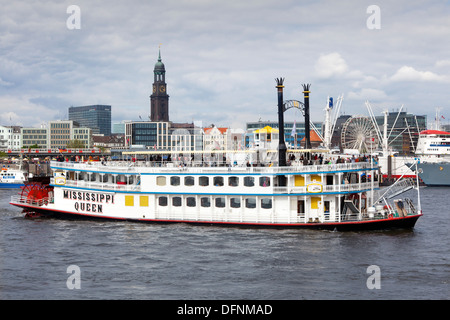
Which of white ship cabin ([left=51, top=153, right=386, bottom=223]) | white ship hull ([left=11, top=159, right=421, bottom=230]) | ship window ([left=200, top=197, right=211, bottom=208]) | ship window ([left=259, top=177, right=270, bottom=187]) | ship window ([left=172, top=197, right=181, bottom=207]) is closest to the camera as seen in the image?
white ship hull ([left=11, top=159, right=421, bottom=230])

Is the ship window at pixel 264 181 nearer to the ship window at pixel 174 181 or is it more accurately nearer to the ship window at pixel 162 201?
the ship window at pixel 174 181

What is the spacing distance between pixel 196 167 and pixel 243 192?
431cm

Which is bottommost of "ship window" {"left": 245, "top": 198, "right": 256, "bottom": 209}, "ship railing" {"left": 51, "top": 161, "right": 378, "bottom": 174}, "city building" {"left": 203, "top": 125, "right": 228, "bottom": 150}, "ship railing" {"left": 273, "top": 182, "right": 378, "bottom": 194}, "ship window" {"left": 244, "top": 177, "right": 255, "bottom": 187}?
"ship window" {"left": 245, "top": 198, "right": 256, "bottom": 209}

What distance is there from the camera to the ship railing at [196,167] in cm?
4134

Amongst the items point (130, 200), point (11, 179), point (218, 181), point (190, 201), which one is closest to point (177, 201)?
point (190, 201)

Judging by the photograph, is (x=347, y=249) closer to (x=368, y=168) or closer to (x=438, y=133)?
(x=368, y=168)

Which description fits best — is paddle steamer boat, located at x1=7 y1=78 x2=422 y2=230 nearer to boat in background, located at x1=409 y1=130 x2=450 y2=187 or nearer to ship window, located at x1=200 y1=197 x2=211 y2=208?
ship window, located at x1=200 y1=197 x2=211 y2=208

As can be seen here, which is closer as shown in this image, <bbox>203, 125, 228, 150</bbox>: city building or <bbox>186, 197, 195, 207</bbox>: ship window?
<bbox>186, 197, 195, 207</bbox>: ship window

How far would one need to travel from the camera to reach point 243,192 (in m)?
42.3

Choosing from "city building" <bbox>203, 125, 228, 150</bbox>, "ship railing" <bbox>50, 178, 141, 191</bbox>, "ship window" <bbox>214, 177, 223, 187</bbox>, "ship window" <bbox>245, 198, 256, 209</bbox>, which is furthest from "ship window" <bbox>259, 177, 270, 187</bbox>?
"city building" <bbox>203, 125, 228, 150</bbox>

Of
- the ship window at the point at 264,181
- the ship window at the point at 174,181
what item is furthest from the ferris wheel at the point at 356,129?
the ship window at the point at 174,181

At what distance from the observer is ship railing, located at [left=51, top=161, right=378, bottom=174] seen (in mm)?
41344

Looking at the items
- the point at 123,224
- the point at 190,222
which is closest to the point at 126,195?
the point at 123,224
